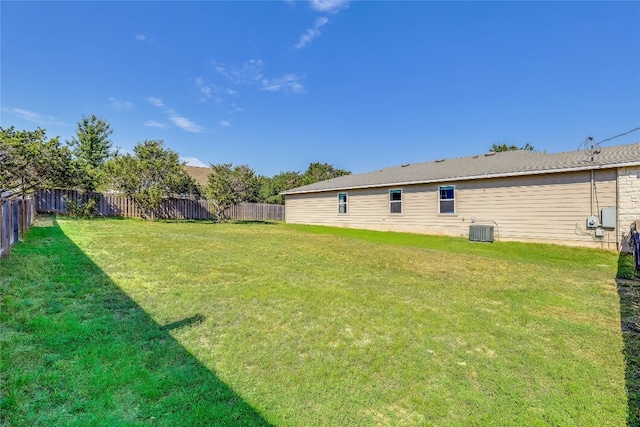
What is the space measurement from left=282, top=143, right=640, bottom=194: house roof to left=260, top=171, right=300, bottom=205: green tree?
14.4m

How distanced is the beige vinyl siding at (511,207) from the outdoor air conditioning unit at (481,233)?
21.8 inches

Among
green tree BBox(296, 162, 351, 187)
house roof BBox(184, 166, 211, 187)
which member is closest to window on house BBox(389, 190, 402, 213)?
green tree BBox(296, 162, 351, 187)

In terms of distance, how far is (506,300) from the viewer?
501 cm

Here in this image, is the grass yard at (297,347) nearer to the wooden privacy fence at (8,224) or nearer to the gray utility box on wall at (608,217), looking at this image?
the wooden privacy fence at (8,224)

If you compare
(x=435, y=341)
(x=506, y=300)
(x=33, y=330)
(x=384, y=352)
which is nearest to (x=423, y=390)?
(x=384, y=352)

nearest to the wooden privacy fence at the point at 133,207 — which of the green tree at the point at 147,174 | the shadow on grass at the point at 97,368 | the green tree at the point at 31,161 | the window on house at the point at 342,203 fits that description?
the green tree at the point at 147,174

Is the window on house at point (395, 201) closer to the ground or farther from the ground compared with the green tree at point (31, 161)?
closer to the ground

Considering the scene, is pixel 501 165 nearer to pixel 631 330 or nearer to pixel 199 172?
pixel 631 330

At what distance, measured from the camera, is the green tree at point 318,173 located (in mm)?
33531

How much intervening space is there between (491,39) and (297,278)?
→ 1529cm

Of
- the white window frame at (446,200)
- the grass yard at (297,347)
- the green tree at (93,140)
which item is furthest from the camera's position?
the green tree at (93,140)

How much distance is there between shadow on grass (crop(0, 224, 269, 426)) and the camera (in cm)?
204

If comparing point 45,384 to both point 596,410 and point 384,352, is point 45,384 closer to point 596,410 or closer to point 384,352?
point 384,352

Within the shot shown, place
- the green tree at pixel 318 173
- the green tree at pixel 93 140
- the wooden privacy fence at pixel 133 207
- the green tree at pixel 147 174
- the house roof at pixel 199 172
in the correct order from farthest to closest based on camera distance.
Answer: the green tree at pixel 93 140 < the house roof at pixel 199 172 < the green tree at pixel 318 173 < the green tree at pixel 147 174 < the wooden privacy fence at pixel 133 207
